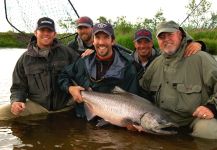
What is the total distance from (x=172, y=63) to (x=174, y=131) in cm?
100

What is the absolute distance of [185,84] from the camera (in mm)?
5703

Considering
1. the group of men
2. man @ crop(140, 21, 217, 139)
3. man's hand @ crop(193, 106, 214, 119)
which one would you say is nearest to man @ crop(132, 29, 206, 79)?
the group of men

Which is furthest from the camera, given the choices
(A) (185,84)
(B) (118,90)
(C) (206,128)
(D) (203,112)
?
(B) (118,90)

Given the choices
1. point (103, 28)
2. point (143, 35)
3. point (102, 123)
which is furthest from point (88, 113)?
point (143, 35)

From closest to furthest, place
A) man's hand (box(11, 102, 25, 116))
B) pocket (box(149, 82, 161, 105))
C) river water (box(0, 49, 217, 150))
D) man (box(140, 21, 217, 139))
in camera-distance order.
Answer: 1. river water (box(0, 49, 217, 150))
2. man (box(140, 21, 217, 139))
3. pocket (box(149, 82, 161, 105))
4. man's hand (box(11, 102, 25, 116))

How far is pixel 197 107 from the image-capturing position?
5629mm

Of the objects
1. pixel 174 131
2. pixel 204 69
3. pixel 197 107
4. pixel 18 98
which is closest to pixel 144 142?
pixel 174 131

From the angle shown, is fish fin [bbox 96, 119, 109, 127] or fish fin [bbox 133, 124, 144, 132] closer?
fish fin [bbox 133, 124, 144, 132]

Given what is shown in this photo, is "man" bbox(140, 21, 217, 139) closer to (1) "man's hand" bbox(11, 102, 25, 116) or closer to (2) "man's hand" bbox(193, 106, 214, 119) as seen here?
(2) "man's hand" bbox(193, 106, 214, 119)

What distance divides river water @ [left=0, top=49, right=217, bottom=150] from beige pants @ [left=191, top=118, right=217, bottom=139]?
0.10m

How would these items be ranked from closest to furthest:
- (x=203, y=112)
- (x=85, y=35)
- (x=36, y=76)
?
(x=203, y=112), (x=36, y=76), (x=85, y=35)

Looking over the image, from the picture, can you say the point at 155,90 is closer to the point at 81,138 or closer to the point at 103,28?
the point at 103,28

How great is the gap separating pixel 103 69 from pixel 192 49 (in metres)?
1.40

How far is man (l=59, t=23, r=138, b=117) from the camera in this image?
6.11 m
